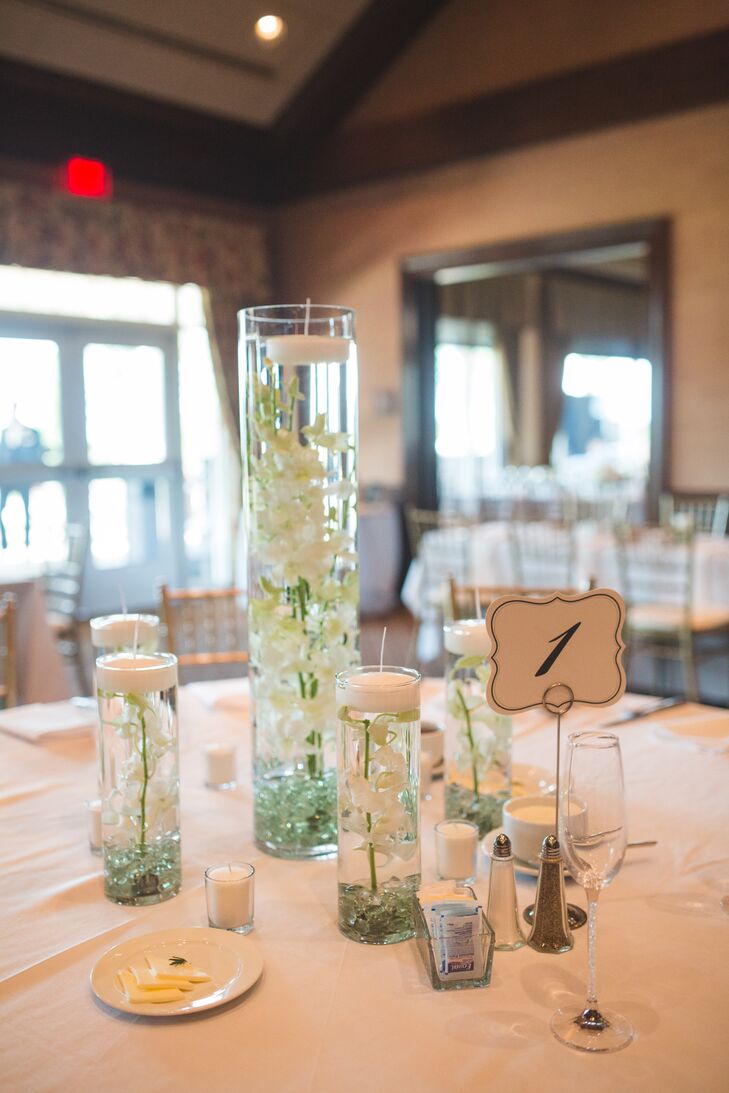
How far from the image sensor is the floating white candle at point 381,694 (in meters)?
1.06

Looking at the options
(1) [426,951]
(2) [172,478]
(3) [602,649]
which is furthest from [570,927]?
(2) [172,478]

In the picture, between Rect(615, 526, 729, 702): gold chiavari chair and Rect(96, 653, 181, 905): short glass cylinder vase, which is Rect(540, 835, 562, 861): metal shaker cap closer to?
Rect(96, 653, 181, 905): short glass cylinder vase

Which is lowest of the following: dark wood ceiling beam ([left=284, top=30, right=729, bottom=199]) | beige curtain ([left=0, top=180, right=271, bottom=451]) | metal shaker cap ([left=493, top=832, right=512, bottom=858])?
metal shaker cap ([left=493, top=832, right=512, bottom=858])

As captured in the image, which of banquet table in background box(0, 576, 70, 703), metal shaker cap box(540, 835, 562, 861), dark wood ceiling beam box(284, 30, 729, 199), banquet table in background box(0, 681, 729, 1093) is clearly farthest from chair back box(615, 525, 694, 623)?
metal shaker cap box(540, 835, 562, 861)

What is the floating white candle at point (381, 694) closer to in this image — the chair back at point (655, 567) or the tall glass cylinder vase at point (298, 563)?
the tall glass cylinder vase at point (298, 563)

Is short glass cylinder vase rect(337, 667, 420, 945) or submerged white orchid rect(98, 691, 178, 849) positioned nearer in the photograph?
short glass cylinder vase rect(337, 667, 420, 945)

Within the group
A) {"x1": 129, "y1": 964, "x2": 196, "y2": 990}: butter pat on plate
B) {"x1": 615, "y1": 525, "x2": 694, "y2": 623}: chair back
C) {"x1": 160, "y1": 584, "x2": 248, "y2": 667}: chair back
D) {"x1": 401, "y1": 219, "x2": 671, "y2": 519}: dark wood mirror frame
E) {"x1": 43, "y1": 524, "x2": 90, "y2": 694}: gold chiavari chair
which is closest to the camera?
{"x1": 129, "y1": 964, "x2": 196, "y2": 990}: butter pat on plate

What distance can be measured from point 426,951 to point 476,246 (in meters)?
6.27

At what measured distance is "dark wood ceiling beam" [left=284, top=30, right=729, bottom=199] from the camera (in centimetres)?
560

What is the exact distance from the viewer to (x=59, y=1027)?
941 millimetres

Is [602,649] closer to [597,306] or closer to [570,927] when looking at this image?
[570,927]

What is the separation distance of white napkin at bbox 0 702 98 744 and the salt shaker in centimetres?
94

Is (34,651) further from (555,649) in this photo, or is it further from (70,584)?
(555,649)

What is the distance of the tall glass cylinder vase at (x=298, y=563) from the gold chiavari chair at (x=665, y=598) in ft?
10.2
